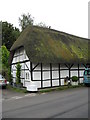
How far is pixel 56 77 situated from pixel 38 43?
14.1 feet

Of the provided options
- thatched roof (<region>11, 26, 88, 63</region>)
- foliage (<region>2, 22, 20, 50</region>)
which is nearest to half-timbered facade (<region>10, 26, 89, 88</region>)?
thatched roof (<region>11, 26, 88, 63</region>)

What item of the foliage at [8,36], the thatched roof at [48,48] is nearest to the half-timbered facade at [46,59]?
the thatched roof at [48,48]

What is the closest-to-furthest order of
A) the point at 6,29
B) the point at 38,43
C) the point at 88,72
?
1. the point at 38,43
2. the point at 88,72
3. the point at 6,29

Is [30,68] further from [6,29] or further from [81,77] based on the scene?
[6,29]

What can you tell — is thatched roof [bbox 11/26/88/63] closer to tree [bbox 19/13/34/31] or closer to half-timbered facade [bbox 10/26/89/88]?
half-timbered facade [bbox 10/26/89/88]

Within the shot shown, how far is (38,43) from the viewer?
57.9 ft

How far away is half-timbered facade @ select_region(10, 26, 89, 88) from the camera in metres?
16.4

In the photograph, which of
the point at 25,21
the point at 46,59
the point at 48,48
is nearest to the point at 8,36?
the point at 25,21

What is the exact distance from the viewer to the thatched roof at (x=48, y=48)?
650 inches

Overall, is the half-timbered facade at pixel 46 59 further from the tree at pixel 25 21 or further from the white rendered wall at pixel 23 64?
the tree at pixel 25 21

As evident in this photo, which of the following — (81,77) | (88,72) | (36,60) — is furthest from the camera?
(81,77)

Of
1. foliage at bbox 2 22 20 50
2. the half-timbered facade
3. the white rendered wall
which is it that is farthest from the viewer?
foliage at bbox 2 22 20 50

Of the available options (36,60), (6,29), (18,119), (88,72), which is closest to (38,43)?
(36,60)

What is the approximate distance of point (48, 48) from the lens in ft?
58.8
